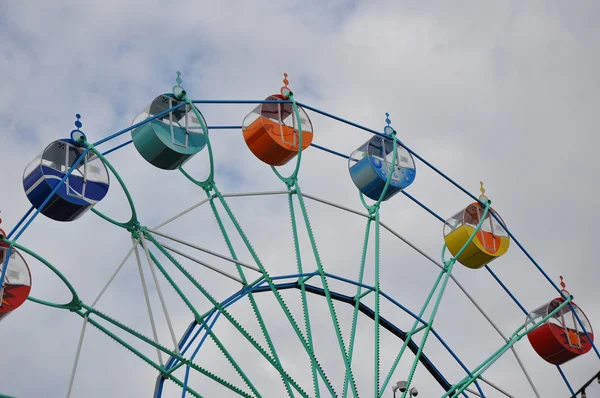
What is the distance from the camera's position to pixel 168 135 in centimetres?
1652

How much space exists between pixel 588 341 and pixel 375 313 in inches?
246

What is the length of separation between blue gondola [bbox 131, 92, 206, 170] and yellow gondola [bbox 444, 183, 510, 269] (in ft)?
20.9

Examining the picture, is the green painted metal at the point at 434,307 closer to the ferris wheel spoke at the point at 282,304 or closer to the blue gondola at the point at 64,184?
the ferris wheel spoke at the point at 282,304

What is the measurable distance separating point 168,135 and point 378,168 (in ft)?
14.9

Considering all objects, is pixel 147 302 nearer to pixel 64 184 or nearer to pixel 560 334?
pixel 64 184

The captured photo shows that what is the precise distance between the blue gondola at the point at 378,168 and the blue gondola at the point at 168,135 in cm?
373

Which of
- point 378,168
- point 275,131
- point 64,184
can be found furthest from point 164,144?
point 378,168

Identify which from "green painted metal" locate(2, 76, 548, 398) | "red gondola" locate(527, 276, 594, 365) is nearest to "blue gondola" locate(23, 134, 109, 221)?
"green painted metal" locate(2, 76, 548, 398)

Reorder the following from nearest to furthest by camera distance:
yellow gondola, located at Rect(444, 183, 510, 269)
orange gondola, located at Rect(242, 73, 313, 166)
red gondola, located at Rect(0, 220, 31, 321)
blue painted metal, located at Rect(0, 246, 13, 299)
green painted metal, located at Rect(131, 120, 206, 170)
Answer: blue painted metal, located at Rect(0, 246, 13, 299) → red gondola, located at Rect(0, 220, 31, 321) → green painted metal, located at Rect(131, 120, 206, 170) → orange gondola, located at Rect(242, 73, 313, 166) → yellow gondola, located at Rect(444, 183, 510, 269)

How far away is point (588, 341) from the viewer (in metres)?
21.6

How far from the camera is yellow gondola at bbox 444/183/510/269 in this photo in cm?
2053

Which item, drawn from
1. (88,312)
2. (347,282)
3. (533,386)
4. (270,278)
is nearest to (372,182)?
(347,282)

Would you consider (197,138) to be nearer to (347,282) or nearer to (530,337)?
(347,282)

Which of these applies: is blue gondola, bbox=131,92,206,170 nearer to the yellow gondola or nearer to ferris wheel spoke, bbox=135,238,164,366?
ferris wheel spoke, bbox=135,238,164,366
